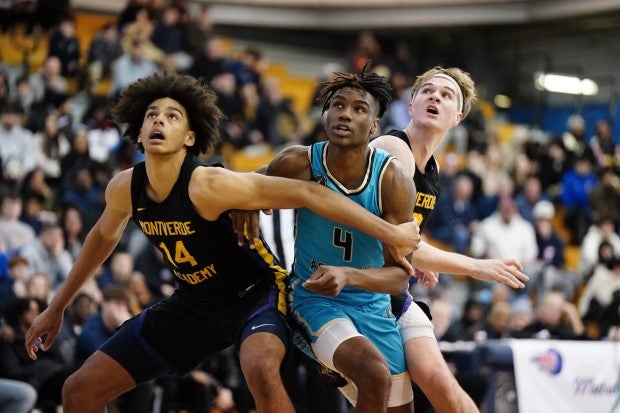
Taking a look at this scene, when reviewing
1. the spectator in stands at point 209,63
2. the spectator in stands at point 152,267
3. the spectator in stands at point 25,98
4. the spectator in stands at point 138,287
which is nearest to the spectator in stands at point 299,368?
the spectator in stands at point 138,287

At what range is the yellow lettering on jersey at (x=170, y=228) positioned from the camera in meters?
6.63

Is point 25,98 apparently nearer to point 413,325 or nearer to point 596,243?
point 596,243

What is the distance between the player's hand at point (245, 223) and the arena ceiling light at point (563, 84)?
14.6 meters

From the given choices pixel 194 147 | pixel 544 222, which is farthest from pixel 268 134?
pixel 194 147

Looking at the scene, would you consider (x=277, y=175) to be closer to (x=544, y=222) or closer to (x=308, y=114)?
(x=544, y=222)

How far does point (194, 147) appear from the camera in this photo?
7016mm

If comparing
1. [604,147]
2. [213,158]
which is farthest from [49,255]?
[604,147]

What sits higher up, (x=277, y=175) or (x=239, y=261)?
(x=277, y=175)

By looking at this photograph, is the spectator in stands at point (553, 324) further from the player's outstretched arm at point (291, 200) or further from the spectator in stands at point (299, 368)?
the player's outstretched arm at point (291, 200)

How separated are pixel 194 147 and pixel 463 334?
5893 mm

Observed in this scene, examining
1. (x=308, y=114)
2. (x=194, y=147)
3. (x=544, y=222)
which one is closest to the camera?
(x=194, y=147)

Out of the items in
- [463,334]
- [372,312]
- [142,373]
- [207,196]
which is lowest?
[463,334]

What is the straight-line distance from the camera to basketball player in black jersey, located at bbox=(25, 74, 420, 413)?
6422 mm

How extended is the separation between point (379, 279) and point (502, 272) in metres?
1.18
